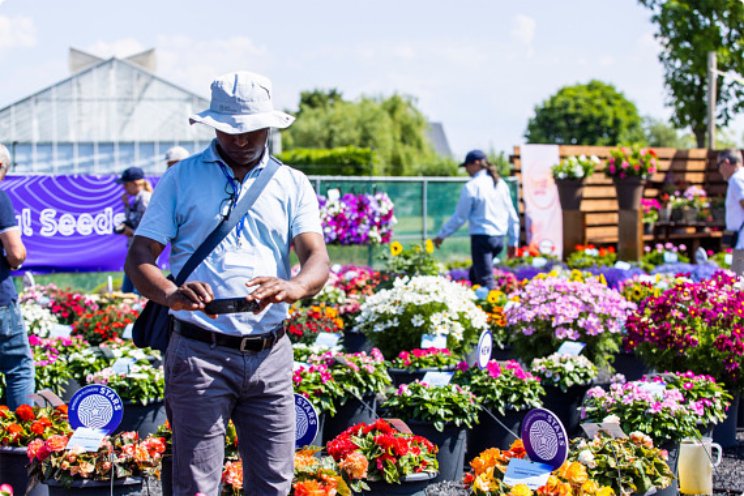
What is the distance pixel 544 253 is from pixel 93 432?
882cm

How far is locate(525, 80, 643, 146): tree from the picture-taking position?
63.2 metres

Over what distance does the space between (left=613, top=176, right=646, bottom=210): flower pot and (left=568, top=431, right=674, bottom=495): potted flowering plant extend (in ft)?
32.1

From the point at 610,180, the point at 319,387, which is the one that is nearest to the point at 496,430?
the point at 319,387

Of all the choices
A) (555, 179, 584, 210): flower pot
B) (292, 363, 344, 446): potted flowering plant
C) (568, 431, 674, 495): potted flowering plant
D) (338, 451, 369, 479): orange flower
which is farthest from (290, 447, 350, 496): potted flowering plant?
(555, 179, 584, 210): flower pot

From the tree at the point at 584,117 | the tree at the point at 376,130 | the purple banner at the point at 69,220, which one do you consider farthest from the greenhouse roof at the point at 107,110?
the tree at the point at 584,117

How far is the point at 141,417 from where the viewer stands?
537 cm

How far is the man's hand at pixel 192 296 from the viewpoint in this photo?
2.71m

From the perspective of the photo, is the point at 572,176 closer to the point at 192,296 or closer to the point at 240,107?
the point at 240,107

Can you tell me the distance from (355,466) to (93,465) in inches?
38.4

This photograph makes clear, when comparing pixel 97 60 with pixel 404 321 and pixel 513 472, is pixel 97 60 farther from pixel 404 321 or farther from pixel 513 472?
pixel 513 472

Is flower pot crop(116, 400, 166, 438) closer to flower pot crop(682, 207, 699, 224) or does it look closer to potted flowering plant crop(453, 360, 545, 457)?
potted flowering plant crop(453, 360, 545, 457)

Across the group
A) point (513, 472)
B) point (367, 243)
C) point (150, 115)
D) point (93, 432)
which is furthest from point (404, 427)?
point (150, 115)

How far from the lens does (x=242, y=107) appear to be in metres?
2.92

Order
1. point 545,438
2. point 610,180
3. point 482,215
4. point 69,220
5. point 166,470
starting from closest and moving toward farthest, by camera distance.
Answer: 1. point 545,438
2. point 166,470
3. point 482,215
4. point 69,220
5. point 610,180
